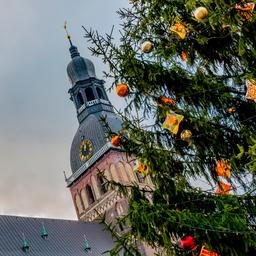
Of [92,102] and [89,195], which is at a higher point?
[92,102]

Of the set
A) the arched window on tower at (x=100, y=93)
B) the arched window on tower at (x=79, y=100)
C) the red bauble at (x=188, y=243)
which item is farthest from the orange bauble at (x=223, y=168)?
the arched window on tower at (x=79, y=100)

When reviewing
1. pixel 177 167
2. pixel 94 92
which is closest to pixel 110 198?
pixel 94 92

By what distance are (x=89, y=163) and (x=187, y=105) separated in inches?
899

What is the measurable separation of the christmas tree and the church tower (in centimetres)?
1966

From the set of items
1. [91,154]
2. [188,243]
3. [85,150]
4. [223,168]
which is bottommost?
[188,243]

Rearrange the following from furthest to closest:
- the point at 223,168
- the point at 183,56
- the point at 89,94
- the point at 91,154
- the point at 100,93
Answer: the point at 100,93
the point at 89,94
the point at 91,154
the point at 183,56
the point at 223,168

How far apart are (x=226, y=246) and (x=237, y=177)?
883 millimetres

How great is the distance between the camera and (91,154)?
87.7 feet

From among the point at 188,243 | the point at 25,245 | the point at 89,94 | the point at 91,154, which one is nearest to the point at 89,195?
the point at 91,154

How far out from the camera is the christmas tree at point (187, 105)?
146 inches

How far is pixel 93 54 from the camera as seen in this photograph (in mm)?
4395

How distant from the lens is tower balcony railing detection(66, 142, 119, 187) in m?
26.0

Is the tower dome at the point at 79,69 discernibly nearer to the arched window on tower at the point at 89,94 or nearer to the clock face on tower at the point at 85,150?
the arched window on tower at the point at 89,94

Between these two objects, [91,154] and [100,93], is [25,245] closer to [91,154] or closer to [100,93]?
[91,154]
